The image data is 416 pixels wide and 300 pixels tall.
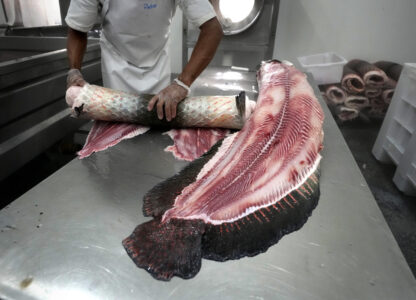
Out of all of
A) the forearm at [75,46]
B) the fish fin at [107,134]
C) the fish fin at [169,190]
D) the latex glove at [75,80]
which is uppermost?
the forearm at [75,46]

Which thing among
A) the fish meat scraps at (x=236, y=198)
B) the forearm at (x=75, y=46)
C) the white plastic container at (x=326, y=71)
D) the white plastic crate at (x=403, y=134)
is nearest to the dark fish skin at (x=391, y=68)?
the white plastic container at (x=326, y=71)

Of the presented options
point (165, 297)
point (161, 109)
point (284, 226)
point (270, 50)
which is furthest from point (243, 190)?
point (270, 50)

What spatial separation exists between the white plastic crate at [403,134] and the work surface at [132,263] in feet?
5.58

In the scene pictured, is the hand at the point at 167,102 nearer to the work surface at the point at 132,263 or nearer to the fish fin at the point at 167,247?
the work surface at the point at 132,263

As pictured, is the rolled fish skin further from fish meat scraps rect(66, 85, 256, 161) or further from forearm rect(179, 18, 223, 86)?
forearm rect(179, 18, 223, 86)

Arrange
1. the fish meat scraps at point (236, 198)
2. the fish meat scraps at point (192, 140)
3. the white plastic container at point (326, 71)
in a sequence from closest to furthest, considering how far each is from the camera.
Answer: the fish meat scraps at point (236, 198) < the fish meat scraps at point (192, 140) < the white plastic container at point (326, 71)

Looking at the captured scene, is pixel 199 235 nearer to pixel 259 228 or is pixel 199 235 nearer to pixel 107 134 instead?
pixel 259 228

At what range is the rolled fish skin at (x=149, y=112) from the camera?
4.97 feet

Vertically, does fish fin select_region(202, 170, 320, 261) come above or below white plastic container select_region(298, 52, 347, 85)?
above

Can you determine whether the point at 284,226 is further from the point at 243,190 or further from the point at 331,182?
the point at 331,182

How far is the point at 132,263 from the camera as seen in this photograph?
78cm

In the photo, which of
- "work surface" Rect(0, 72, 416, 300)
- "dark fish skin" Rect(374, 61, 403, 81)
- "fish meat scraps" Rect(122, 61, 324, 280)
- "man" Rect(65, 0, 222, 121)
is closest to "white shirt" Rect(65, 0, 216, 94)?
"man" Rect(65, 0, 222, 121)

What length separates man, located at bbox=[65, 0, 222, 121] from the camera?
1678 mm

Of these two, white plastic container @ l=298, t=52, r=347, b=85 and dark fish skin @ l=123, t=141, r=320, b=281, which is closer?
dark fish skin @ l=123, t=141, r=320, b=281
